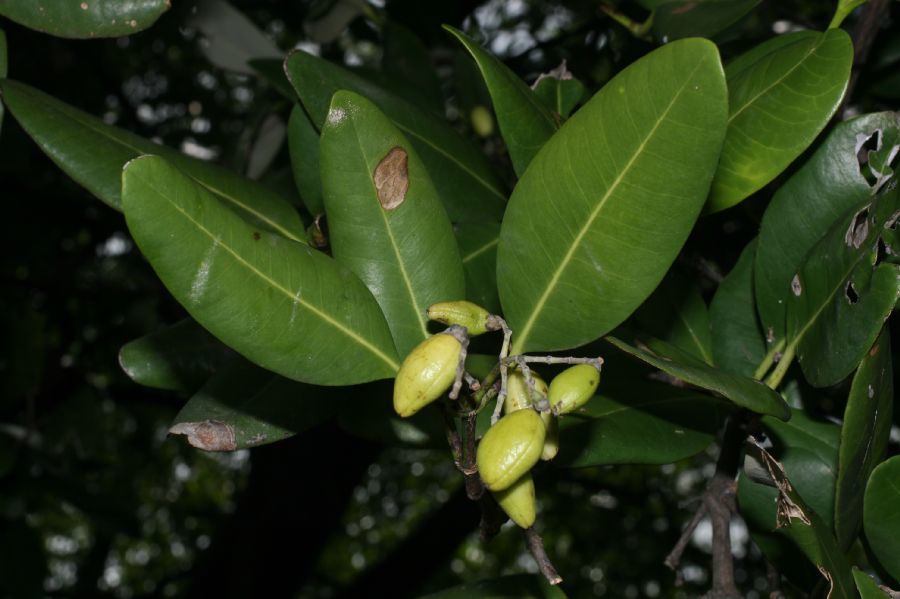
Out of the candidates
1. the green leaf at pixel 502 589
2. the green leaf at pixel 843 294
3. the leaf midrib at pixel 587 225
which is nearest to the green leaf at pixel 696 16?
the green leaf at pixel 843 294

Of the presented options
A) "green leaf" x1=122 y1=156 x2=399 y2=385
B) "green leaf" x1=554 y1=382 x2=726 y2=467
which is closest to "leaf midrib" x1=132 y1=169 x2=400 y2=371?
"green leaf" x1=122 y1=156 x2=399 y2=385

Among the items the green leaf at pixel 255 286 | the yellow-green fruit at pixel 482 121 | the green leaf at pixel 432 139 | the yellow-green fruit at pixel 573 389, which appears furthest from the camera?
the yellow-green fruit at pixel 482 121

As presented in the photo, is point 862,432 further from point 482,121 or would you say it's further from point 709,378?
point 482,121

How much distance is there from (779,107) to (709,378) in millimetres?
248

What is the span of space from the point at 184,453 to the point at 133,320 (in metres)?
2.92

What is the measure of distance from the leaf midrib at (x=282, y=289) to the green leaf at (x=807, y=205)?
40cm

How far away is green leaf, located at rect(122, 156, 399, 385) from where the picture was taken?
1.72 feet

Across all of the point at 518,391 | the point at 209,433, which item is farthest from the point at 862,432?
the point at 209,433

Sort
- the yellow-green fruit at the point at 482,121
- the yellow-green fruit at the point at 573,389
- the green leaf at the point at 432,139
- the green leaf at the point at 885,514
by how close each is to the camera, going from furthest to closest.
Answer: the yellow-green fruit at the point at 482,121 → the green leaf at the point at 432,139 → the green leaf at the point at 885,514 → the yellow-green fruit at the point at 573,389

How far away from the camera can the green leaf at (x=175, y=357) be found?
87cm

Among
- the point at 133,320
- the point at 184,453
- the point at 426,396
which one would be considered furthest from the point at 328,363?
the point at 184,453

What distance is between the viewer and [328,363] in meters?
0.64

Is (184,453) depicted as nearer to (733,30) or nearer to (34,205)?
(34,205)

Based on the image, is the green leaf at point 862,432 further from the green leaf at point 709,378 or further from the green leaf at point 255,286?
the green leaf at point 255,286
